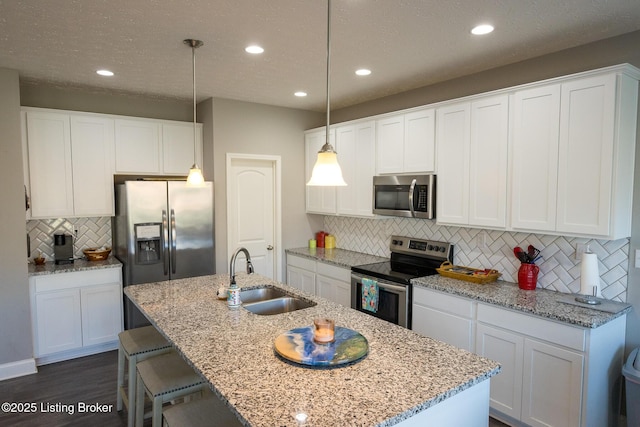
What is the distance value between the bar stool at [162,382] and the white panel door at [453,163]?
7.69 ft

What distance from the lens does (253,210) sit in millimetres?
4914

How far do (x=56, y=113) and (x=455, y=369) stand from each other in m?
4.16

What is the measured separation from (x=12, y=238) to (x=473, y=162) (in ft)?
13.0

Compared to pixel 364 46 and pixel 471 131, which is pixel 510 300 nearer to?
pixel 471 131

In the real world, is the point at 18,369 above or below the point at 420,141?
below

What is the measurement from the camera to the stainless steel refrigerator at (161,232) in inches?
157

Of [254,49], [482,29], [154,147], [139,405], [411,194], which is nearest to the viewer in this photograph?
[139,405]

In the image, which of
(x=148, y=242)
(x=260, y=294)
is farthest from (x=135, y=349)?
(x=148, y=242)

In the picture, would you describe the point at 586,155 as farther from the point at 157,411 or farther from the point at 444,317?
the point at 157,411

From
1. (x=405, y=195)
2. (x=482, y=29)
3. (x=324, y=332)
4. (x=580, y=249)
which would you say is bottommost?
(x=324, y=332)

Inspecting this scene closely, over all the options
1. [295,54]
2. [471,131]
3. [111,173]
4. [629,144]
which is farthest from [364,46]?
[111,173]

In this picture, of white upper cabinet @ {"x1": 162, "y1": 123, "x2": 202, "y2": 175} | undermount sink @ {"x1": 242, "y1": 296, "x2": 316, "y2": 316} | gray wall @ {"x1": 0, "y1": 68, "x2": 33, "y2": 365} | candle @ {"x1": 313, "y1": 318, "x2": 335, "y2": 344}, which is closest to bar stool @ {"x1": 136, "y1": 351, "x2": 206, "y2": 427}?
undermount sink @ {"x1": 242, "y1": 296, "x2": 316, "y2": 316}

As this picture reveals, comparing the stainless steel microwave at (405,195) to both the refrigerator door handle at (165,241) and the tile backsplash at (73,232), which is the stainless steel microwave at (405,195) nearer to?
the refrigerator door handle at (165,241)

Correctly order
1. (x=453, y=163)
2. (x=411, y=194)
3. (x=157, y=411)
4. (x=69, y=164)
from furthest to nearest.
→ (x=69, y=164)
(x=411, y=194)
(x=453, y=163)
(x=157, y=411)
